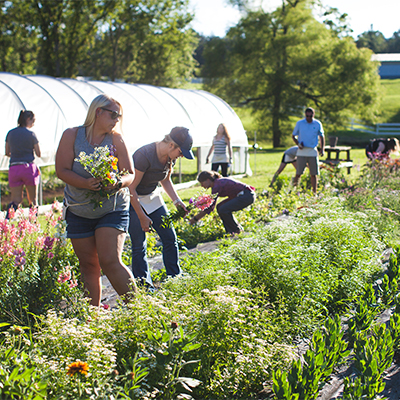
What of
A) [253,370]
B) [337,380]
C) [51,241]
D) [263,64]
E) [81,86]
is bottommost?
[337,380]

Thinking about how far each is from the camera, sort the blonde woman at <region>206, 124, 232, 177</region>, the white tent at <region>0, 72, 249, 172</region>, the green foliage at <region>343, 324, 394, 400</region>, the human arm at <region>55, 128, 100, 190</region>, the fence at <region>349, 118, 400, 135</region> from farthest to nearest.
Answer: the fence at <region>349, 118, 400, 135</region> → the blonde woman at <region>206, 124, 232, 177</region> → the white tent at <region>0, 72, 249, 172</region> → the human arm at <region>55, 128, 100, 190</region> → the green foliage at <region>343, 324, 394, 400</region>

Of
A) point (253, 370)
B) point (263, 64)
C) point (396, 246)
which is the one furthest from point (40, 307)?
point (263, 64)

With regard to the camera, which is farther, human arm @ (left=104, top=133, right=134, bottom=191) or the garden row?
human arm @ (left=104, top=133, right=134, bottom=191)

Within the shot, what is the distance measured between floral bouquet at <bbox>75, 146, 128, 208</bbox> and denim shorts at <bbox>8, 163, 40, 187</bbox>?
4355mm

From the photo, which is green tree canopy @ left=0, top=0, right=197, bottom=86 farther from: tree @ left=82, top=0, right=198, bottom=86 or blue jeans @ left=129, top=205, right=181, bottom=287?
blue jeans @ left=129, top=205, right=181, bottom=287

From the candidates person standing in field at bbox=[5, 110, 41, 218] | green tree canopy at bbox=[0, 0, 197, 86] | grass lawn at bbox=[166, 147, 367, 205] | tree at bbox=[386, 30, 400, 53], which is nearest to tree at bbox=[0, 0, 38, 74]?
green tree canopy at bbox=[0, 0, 197, 86]

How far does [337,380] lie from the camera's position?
8.48ft

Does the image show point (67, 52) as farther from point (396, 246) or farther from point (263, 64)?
point (396, 246)

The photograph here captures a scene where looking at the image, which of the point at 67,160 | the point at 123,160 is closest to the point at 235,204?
the point at 123,160

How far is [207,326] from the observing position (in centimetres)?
235

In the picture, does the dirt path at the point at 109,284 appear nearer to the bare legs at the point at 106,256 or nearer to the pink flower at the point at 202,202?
the pink flower at the point at 202,202

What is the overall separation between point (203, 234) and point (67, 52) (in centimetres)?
2009

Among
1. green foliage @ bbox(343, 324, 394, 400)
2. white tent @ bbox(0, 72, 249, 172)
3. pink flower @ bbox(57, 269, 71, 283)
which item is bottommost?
green foliage @ bbox(343, 324, 394, 400)

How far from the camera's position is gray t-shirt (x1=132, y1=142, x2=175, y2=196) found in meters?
3.88
